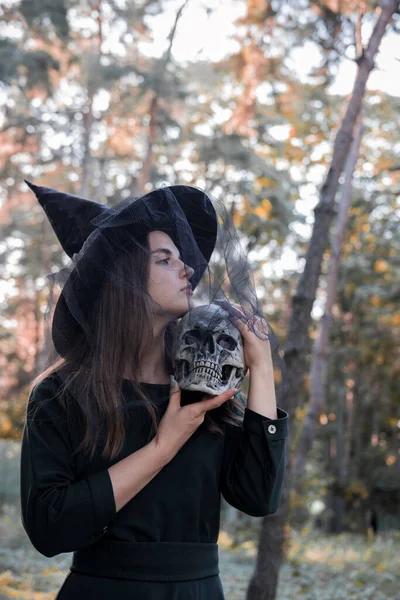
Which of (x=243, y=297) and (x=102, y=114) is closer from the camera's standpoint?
(x=243, y=297)

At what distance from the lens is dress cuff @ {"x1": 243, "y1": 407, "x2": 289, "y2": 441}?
2643 millimetres

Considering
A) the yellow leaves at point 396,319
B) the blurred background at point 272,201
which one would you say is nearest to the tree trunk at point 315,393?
the blurred background at point 272,201

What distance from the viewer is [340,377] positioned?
23969mm

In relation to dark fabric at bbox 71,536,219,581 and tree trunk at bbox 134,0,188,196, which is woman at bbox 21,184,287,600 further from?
tree trunk at bbox 134,0,188,196

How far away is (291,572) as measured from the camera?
449 inches

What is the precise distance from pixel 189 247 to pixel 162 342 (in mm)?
360

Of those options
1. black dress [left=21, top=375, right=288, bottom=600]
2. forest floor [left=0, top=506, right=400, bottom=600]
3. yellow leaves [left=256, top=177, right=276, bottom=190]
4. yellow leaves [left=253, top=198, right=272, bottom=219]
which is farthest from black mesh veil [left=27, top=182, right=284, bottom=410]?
yellow leaves [left=253, top=198, right=272, bottom=219]

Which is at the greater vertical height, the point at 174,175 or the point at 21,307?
the point at 174,175

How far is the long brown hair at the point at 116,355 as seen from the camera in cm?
259

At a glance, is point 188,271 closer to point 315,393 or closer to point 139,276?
point 139,276

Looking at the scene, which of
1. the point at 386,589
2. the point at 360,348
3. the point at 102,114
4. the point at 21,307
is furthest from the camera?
the point at 21,307

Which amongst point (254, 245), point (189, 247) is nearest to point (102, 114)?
point (254, 245)

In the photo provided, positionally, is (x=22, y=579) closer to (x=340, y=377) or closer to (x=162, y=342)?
(x=162, y=342)

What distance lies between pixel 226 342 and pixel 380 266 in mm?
19965
